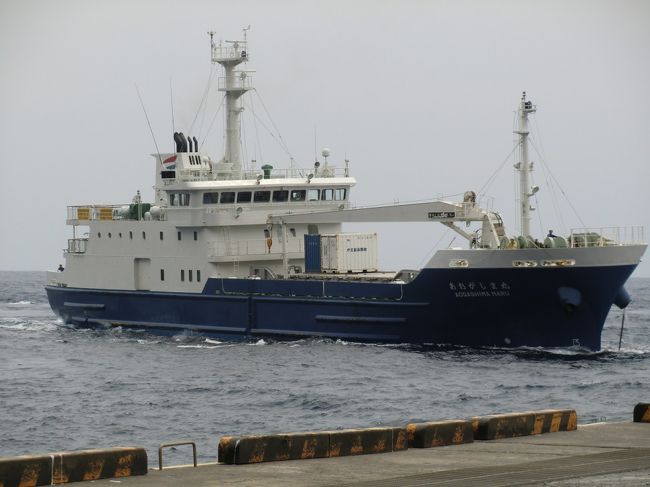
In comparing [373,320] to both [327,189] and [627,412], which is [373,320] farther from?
[627,412]

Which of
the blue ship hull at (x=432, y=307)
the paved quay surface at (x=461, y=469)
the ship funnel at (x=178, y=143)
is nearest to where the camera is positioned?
the paved quay surface at (x=461, y=469)

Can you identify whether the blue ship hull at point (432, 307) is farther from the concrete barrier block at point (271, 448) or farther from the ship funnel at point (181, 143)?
the concrete barrier block at point (271, 448)

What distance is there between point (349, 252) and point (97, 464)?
81.3 ft

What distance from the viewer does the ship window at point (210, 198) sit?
38750mm

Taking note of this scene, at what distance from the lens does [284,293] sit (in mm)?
36031

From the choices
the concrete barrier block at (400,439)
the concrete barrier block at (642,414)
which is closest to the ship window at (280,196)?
the concrete barrier block at (642,414)

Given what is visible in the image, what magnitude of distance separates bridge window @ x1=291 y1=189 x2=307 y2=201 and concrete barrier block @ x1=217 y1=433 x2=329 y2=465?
83.4 ft

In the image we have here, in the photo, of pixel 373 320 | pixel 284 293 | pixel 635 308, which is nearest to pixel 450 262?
pixel 373 320

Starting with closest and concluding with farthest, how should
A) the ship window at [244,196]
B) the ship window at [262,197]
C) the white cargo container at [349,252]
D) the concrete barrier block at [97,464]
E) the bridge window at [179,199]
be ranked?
1. the concrete barrier block at [97,464]
2. the white cargo container at [349,252]
3. the ship window at [244,196]
4. the ship window at [262,197]
5. the bridge window at [179,199]

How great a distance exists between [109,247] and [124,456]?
30.2m

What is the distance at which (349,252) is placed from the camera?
3725cm

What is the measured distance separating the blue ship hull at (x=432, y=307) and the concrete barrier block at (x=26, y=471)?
2063 cm

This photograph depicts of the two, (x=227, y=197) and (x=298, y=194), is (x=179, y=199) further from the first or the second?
(x=298, y=194)

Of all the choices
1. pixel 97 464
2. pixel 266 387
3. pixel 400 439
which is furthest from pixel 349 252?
pixel 97 464
